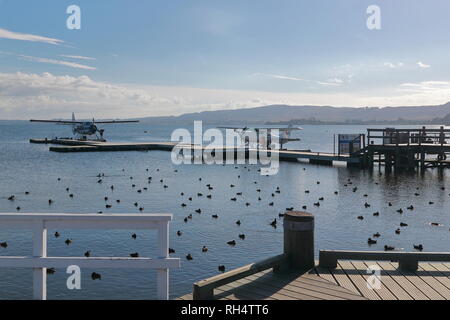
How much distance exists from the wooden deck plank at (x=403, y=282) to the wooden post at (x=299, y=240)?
172 cm

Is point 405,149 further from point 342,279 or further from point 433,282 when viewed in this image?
point 342,279

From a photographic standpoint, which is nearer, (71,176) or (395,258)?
(395,258)

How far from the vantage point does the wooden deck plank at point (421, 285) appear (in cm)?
832

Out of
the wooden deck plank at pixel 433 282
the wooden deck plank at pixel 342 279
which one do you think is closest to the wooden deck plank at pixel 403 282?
the wooden deck plank at pixel 433 282

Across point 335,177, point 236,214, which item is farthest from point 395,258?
point 335,177

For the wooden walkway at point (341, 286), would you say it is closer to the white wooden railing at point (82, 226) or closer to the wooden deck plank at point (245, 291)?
the wooden deck plank at point (245, 291)

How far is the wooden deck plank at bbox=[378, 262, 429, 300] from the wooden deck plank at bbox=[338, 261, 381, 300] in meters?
0.67

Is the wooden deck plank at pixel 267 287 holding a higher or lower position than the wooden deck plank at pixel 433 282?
higher

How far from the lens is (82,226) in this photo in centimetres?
613
